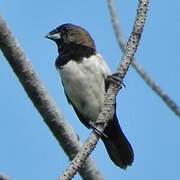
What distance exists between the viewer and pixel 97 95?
15.0 ft

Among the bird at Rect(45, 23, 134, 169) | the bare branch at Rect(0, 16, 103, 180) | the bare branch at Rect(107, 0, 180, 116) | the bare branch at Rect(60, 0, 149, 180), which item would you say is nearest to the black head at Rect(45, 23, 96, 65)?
the bird at Rect(45, 23, 134, 169)

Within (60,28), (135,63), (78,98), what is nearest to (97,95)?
(78,98)

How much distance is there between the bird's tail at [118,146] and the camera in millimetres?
4297

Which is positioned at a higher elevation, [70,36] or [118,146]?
[70,36]

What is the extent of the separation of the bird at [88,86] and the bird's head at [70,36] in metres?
0.02

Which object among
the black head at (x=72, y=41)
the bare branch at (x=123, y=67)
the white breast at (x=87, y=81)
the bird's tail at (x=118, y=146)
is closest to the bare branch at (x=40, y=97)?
the bare branch at (x=123, y=67)

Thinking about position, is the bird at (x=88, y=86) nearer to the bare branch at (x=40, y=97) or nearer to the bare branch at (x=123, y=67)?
the bare branch at (x=40, y=97)

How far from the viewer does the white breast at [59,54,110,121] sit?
4504 mm

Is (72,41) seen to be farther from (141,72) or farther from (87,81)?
(141,72)

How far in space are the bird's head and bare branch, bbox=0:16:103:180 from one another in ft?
6.45

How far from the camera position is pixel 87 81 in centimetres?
461

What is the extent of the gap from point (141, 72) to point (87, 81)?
1.65 m

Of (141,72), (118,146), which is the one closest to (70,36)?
(118,146)

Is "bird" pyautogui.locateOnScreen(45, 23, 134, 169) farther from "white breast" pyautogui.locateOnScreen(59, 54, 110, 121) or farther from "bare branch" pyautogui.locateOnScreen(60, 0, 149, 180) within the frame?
"bare branch" pyautogui.locateOnScreen(60, 0, 149, 180)
